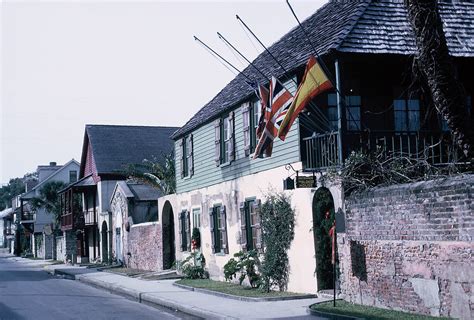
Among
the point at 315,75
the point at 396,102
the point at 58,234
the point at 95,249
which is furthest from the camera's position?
the point at 58,234

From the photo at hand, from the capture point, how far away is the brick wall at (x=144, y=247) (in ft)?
99.2

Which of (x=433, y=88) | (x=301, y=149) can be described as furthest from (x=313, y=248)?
(x=433, y=88)

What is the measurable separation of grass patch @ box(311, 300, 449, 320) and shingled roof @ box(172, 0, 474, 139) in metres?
5.75

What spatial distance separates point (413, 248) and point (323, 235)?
4309 millimetres

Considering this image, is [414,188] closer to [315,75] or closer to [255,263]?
[315,75]

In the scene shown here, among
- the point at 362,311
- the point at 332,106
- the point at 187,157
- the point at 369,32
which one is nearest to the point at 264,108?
the point at 332,106

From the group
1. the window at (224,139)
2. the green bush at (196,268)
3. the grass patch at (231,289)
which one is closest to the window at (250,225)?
the grass patch at (231,289)

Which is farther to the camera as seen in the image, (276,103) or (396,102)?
(396,102)

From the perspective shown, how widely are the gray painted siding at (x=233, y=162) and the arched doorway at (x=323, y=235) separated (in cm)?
130

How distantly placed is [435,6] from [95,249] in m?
37.7

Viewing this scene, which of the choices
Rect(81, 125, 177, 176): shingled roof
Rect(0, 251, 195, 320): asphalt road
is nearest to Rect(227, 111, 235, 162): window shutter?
Rect(0, 251, 195, 320): asphalt road

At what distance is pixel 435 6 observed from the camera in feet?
42.6

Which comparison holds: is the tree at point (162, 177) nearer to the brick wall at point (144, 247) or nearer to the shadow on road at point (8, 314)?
the brick wall at point (144, 247)

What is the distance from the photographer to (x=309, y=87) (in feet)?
49.6
